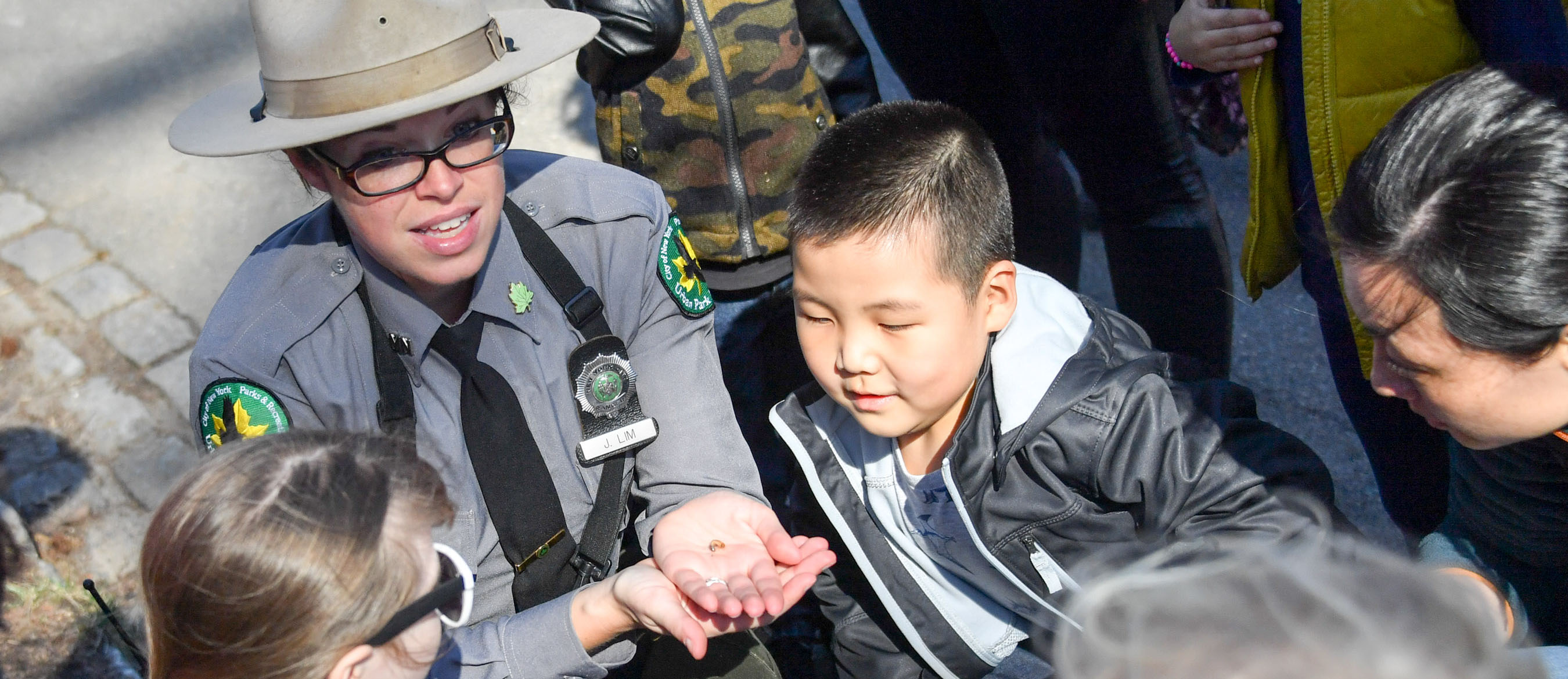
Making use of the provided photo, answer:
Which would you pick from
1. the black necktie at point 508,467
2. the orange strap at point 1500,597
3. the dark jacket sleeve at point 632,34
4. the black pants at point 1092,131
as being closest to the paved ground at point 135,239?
the black pants at point 1092,131

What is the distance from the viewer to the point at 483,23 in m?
1.66

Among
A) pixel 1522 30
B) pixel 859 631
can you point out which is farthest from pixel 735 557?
pixel 1522 30

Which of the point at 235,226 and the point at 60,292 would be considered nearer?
the point at 60,292

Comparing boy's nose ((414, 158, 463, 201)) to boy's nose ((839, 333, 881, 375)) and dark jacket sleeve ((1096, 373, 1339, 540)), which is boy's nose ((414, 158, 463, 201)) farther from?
dark jacket sleeve ((1096, 373, 1339, 540))

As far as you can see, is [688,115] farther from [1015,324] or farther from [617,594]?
[617,594]

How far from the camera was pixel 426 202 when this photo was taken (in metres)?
1.62

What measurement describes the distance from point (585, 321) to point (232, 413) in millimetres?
540

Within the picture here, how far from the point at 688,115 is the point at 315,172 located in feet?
2.39

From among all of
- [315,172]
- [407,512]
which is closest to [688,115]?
[315,172]

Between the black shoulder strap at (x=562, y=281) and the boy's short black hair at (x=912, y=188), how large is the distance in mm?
353

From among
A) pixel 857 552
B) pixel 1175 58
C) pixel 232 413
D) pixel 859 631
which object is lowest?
pixel 859 631

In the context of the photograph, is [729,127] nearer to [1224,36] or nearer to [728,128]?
[728,128]

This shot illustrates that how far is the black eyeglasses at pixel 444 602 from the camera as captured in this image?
4.16 feet

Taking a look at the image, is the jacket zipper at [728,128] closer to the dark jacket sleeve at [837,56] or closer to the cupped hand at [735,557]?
the dark jacket sleeve at [837,56]
